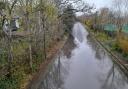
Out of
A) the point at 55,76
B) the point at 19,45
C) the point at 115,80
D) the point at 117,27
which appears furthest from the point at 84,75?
the point at 117,27

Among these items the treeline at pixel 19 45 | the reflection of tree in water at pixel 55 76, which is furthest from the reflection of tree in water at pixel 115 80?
the treeline at pixel 19 45

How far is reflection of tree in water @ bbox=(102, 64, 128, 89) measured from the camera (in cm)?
1500

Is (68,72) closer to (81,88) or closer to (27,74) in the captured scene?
(27,74)

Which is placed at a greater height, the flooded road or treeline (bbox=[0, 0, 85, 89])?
treeline (bbox=[0, 0, 85, 89])

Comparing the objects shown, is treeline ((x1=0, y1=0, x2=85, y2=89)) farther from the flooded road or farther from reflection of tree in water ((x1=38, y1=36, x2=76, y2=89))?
the flooded road

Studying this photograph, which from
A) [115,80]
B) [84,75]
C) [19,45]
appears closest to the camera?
[115,80]

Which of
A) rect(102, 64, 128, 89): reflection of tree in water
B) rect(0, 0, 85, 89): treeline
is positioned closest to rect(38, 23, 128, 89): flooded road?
rect(102, 64, 128, 89): reflection of tree in water

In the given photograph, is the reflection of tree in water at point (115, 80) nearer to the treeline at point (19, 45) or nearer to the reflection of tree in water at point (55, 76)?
the reflection of tree in water at point (55, 76)

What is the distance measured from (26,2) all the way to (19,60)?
12.5 feet

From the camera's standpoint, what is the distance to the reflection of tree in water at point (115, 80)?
1500cm

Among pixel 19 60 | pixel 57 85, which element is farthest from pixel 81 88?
pixel 19 60

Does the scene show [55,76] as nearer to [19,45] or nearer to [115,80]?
[115,80]

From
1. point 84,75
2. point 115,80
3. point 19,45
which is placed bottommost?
point 84,75

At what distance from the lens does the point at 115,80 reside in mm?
16344
